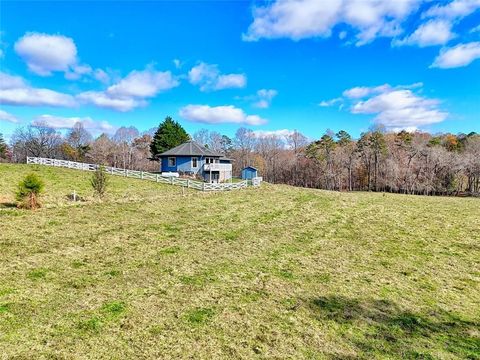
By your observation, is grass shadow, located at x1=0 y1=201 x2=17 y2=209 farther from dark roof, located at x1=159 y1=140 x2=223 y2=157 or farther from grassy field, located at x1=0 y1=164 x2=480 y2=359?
dark roof, located at x1=159 y1=140 x2=223 y2=157

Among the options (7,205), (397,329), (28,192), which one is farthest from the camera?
(7,205)

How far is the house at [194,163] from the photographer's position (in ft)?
133

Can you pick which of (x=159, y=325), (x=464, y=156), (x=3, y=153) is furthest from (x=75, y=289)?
(x=3, y=153)

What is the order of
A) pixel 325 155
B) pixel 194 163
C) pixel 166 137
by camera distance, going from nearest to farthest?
pixel 194 163, pixel 166 137, pixel 325 155

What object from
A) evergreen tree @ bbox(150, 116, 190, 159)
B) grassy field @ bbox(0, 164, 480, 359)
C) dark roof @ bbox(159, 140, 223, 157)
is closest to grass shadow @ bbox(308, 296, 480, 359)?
grassy field @ bbox(0, 164, 480, 359)

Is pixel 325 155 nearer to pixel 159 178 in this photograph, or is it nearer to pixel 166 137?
pixel 166 137

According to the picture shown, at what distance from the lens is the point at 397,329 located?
24.6 ft

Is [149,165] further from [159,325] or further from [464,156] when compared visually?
[159,325]

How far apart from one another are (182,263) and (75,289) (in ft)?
11.5

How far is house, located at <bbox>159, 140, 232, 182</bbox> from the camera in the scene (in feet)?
133

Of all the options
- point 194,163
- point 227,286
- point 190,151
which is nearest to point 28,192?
point 227,286

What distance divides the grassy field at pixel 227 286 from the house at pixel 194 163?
71.1 ft

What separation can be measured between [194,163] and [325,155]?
34068 millimetres

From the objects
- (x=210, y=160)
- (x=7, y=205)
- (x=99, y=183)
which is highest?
(x=210, y=160)
